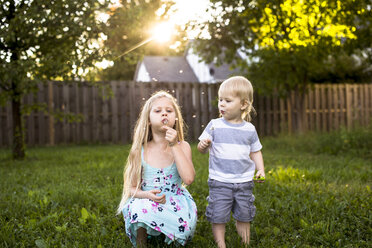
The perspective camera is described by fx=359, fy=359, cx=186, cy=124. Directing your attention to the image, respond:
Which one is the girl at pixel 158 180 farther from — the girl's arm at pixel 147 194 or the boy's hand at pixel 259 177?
the boy's hand at pixel 259 177

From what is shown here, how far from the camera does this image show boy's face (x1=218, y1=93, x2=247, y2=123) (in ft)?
8.47

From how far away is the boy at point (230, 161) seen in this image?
8.38ft

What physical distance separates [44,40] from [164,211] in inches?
214

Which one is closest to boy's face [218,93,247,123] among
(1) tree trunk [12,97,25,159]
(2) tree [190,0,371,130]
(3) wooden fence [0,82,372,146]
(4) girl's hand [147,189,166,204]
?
(4) girl's hand [147,189,166,204]

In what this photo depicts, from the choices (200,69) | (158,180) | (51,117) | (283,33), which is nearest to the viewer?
(158,180)

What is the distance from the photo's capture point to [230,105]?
258cm

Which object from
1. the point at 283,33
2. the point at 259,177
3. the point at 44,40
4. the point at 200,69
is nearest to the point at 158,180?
the point at 259,177

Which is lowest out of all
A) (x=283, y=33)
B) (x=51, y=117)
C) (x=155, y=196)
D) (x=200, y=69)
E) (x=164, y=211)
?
(x=164, y=211)

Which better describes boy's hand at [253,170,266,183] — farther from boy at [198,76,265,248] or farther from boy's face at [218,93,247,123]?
boy's face at [218,93,247,123]

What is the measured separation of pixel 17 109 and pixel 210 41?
5.18 metres

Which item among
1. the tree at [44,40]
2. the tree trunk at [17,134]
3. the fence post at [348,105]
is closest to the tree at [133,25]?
the tree at [44,40]

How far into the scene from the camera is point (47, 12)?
6004mm

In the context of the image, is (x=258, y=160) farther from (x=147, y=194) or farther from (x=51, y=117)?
(x=51, y=117)

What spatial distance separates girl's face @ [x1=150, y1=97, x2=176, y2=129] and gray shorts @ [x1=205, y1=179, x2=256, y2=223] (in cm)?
54
